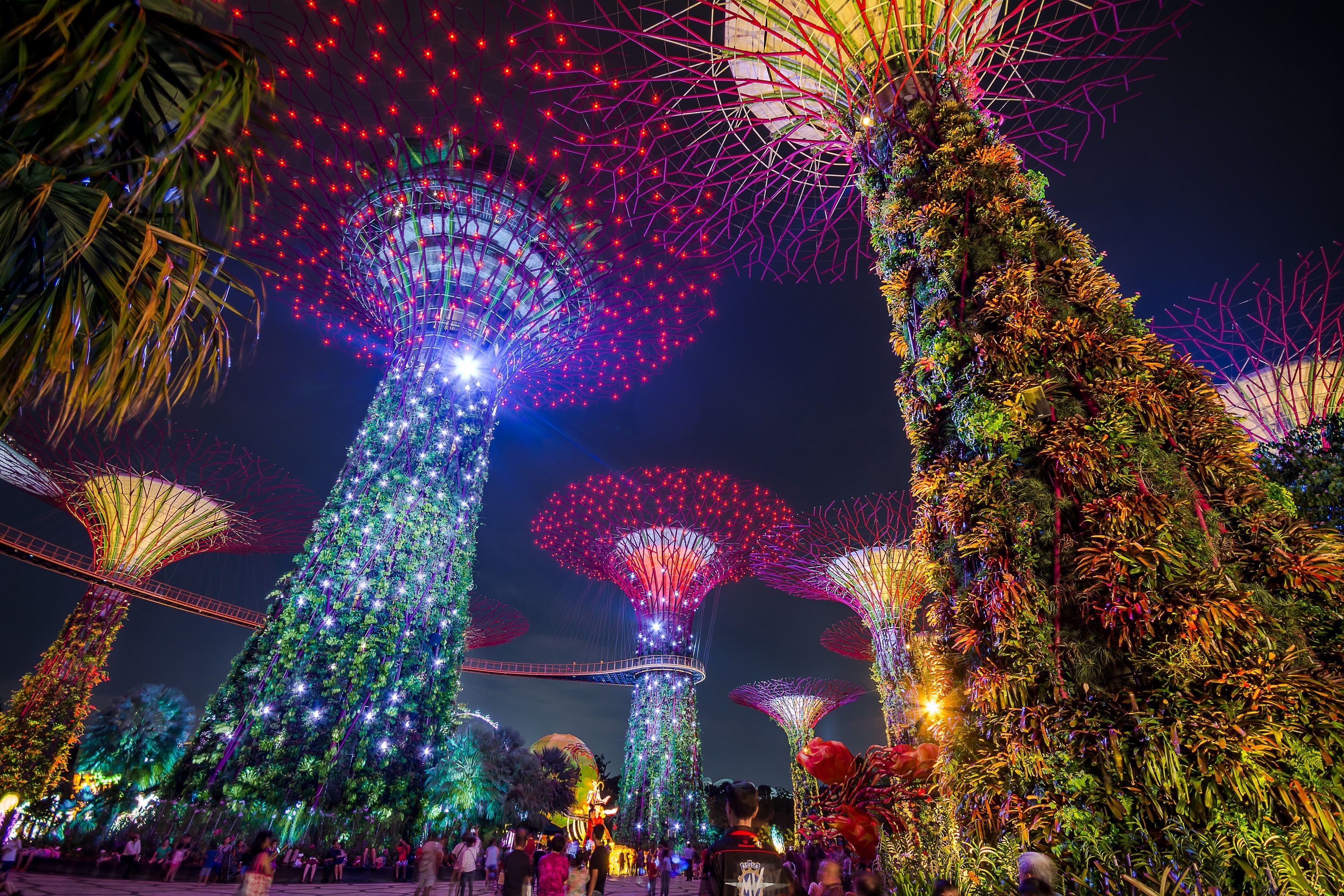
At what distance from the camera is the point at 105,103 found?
9.62 feet

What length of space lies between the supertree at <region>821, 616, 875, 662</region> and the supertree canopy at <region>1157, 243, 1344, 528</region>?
18171mm

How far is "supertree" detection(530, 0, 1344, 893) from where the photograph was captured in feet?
7.02

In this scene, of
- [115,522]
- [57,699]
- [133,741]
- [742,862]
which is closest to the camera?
[742,862]

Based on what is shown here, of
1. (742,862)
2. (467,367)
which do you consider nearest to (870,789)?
(742,862)

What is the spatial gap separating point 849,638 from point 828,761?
25200 mm

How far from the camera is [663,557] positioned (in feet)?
75.2

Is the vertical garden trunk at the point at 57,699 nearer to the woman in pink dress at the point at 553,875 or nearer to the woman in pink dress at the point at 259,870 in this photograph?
the woman in pink dress at the point at 259,870

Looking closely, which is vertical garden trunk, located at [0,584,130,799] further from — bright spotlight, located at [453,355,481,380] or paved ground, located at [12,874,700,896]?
bright spotlight, located at [453,355,481,380]

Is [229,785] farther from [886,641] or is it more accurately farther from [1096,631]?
[886,641]

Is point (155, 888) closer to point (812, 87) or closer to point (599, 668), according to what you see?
point (812, 87)

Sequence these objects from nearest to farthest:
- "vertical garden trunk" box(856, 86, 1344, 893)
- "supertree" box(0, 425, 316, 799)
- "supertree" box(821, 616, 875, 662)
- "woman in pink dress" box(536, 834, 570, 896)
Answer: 1. "vertical garden trunk" box(856, 86, 1344, 893)
2. "woman in pink dress" box(536, 834, 570, 896)
3. "supertree" box(0, 425, 316, 799)
4. "supertree" box(821, 616, 875, 662)

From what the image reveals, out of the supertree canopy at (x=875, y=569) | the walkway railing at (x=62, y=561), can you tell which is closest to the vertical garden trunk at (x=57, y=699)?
the walkway railing at (x=62, y=561)

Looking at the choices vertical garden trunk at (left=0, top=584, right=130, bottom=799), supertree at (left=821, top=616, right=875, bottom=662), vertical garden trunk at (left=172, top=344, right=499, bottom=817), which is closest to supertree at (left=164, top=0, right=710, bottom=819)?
vertical garden trunk at (left=172, top=344, right=499, bottom=817)

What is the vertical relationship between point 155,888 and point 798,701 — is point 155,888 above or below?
below
